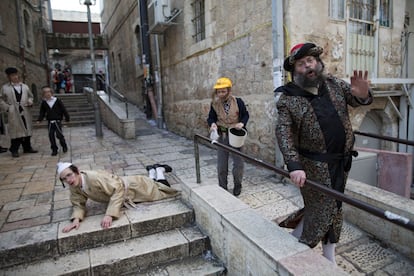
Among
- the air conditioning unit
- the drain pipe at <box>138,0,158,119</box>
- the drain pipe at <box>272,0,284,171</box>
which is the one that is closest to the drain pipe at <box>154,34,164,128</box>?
the drain pipe at <box>138,0,158,119</box>

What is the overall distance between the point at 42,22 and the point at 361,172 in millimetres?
18586

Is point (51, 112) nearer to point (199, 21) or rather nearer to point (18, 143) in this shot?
point (18, 143)

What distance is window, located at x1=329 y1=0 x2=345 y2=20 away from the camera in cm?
441

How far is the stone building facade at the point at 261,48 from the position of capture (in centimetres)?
429

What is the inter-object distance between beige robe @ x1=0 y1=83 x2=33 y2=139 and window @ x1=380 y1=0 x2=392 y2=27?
6966 mm

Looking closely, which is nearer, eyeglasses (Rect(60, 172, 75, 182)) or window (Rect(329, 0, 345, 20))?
eyeglasses (Rect(60, 172, 75, 182))

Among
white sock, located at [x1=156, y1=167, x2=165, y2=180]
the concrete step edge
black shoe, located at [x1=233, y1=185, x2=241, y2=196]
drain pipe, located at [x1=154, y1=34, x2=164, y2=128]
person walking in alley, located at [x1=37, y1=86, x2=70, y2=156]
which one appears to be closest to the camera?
the concrete step edge

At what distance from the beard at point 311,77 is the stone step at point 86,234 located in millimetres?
1870

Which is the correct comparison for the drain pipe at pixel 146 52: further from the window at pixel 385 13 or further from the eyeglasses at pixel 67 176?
the eyeglasses at pixel 67 176

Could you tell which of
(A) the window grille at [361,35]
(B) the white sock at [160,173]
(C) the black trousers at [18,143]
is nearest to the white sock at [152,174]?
(B) the white sock at [160,173]

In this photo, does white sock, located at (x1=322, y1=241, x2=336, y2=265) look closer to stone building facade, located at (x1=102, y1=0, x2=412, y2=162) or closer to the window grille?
stone building facade, located at (x1=102, y1=0, x2=412, y2=162)

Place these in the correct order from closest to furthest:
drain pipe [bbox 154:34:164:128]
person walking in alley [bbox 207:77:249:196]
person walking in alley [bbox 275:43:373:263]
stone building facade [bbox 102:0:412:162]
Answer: person walking in alley [bbox 275:43:373:263]
person walking in alley [bbox 207:77:249:196]
stone building facade [bbox 102:0:412:162]
drain pipe [bbox 154:34:164:128]

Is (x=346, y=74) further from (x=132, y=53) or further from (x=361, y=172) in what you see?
(x=132, y=53)

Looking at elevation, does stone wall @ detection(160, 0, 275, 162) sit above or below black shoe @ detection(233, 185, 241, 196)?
above
